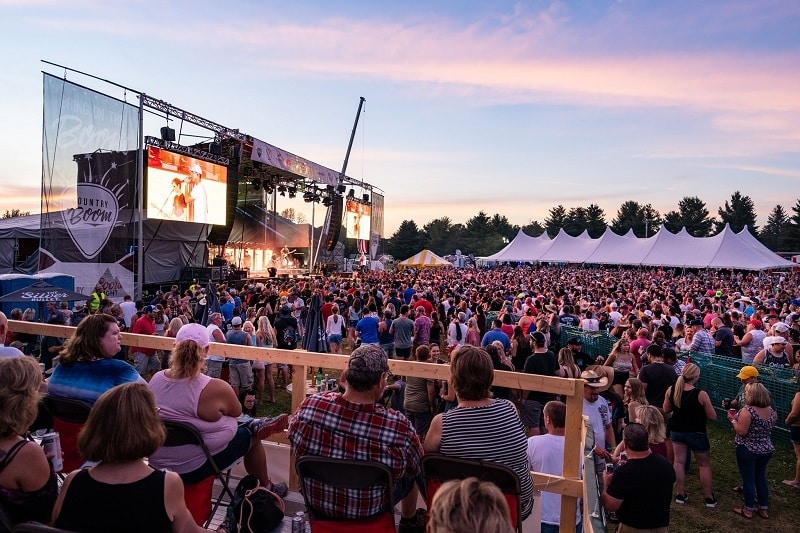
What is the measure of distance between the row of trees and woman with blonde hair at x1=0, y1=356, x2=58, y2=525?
83587mm

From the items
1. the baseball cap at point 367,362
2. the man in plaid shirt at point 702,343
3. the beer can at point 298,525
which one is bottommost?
the beer can at point 298,525

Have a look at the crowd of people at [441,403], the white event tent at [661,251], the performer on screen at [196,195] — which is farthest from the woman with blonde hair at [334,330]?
the white event tent at [661,251]

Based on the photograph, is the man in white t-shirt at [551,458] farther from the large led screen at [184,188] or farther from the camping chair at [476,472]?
the large led screen at [184,188]

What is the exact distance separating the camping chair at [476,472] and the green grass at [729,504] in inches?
131

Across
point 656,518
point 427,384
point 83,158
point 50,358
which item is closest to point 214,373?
point 50,358

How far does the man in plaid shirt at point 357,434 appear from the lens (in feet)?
7.61

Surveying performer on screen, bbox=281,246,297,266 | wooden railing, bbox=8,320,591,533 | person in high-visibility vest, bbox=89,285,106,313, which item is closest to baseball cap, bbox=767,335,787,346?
wooden railing, bbox=8,320,591,533

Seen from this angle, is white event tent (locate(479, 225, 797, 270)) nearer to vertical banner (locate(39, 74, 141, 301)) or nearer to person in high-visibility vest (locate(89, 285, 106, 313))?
vertical banner (locate(39, 74, 141, 301))

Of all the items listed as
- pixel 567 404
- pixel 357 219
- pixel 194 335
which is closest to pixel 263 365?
pixel 194 335

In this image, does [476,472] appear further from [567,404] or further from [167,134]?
[167,134]

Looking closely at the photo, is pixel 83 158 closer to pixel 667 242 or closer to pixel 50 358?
pixel 50 358

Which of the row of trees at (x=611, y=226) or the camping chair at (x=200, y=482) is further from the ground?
the row of trees at (x=611, y=226)

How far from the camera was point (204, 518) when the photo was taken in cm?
283

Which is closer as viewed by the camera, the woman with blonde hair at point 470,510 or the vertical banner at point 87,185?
the woman with blonde hair at point 470,510
